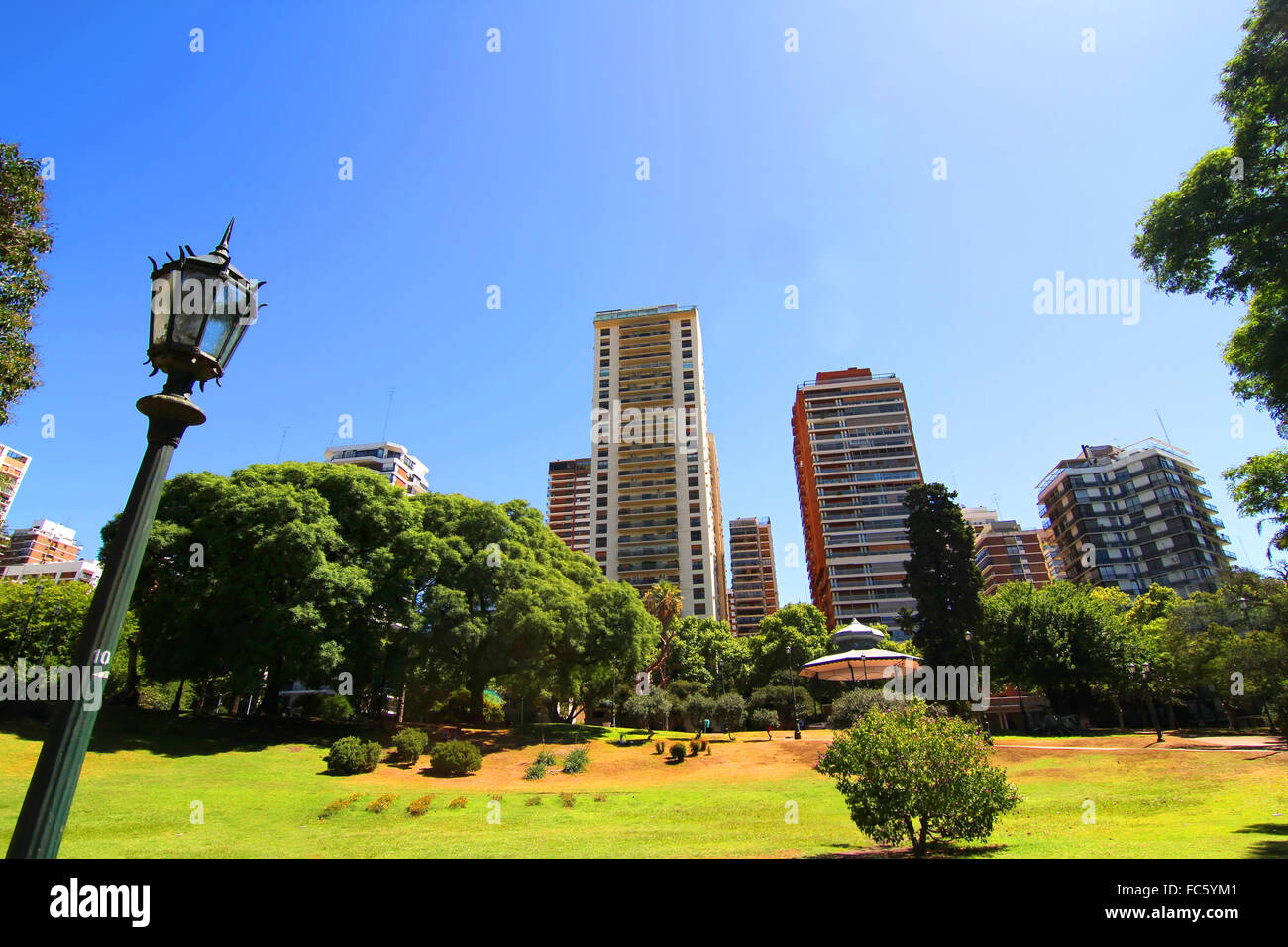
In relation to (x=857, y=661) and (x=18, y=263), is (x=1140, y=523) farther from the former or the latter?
(x=18, y=263)

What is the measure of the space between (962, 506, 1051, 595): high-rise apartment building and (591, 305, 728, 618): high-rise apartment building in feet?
193

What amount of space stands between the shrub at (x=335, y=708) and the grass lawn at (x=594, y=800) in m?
2.49

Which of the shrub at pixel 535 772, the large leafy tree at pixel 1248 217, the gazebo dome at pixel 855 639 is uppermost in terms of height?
the large leafy tree at pixel 1248 217

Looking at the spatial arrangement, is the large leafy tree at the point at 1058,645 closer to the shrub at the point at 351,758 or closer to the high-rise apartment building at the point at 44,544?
the shrub at the point at 351,758

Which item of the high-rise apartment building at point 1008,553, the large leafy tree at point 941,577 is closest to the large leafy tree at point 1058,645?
the large leafy tree at point 941,577


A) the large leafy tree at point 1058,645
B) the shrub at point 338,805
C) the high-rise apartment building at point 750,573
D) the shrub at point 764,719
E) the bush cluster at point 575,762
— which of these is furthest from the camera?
the high-rise apartment building at point 750,573

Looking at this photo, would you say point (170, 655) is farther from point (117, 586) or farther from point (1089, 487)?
point (1089, 487)

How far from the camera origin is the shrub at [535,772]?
24.0 metres

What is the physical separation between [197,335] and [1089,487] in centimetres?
12330

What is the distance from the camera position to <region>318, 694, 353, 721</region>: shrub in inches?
1267
